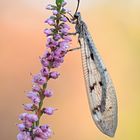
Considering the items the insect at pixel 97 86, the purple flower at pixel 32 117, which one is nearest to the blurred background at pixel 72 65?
the insect at pixel 97 86

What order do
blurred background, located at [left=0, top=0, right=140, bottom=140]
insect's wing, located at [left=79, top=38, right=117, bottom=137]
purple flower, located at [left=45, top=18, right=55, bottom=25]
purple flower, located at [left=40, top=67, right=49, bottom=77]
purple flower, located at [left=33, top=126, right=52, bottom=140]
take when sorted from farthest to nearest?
blurred background, located at [left=0, top=0, right=140, bottom=140] < insect's wing, located at [left=79, top=38, right=117, bottom=137] < purple flower, located at [left=45, top=18, right=55, bottom=25] < purple flower, located at [left=40, top=67, right=49, bottom=77] < purple flower, located at [left=33, top=126, right=52, bottom=140]

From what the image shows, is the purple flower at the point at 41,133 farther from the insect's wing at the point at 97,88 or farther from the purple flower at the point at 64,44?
the insect's wing at the point at 97,88

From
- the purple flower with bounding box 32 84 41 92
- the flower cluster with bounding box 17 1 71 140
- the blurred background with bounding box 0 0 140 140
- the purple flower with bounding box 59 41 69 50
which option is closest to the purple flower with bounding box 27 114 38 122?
Answer: the flower cluster with bounding box 17 1 71 140

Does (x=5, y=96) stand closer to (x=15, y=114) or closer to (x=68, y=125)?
(x=15, y=114)

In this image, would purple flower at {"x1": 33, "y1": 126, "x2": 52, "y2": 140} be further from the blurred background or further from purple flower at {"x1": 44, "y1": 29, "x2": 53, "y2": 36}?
the blurred background

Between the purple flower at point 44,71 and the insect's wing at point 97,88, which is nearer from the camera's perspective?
the purple flower at point 44,71

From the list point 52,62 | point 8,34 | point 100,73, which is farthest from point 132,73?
point 52,62

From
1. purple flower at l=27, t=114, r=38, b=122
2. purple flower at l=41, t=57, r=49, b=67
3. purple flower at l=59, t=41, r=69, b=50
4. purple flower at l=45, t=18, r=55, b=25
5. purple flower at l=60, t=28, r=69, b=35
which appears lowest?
purple flower at l=27, t=114, r=38, b=122

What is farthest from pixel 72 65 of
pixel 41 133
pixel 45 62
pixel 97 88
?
pixel 41 133
